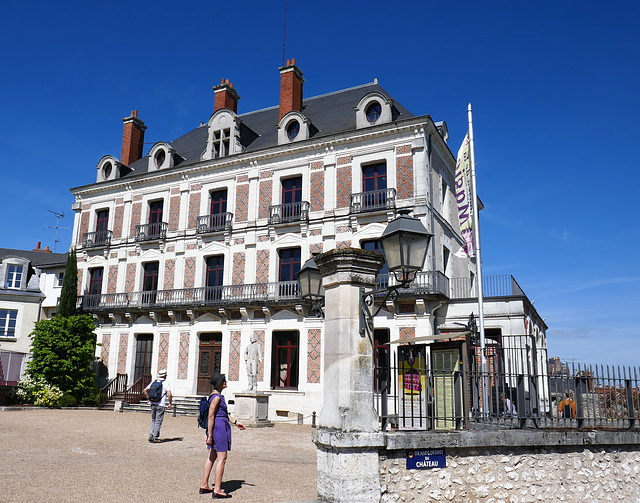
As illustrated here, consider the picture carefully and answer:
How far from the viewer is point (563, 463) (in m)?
7.00

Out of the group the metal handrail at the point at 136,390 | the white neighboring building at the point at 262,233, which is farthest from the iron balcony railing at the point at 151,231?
the metal handrail at the point at 136,390

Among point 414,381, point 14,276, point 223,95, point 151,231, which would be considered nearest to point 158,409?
point 414,381

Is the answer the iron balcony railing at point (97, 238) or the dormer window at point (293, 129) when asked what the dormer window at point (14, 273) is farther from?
the dormer window at point (293, 129)

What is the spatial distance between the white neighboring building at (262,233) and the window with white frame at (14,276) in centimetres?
378

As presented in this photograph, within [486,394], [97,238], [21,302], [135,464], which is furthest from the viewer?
[21,302]

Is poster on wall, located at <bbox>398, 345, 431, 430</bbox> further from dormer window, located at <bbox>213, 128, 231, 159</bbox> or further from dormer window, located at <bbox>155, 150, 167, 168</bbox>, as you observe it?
dormer window, located at <bbox>155, 150, 167, 168</bbox>

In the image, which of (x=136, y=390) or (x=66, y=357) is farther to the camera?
(x=136, y=390)

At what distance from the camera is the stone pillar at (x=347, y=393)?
5.75 metres

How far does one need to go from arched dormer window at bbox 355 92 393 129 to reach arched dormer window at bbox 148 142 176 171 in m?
9.24

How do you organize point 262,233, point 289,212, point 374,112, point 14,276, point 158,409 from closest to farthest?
point 158,409
point 374,112
point 289,212
point 262,233
point 14,276

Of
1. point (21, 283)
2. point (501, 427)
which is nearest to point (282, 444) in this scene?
point (501, 427)

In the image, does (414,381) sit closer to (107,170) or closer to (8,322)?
(107,170)

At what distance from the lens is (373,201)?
63.0 feet

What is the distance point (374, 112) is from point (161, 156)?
10711 mm
